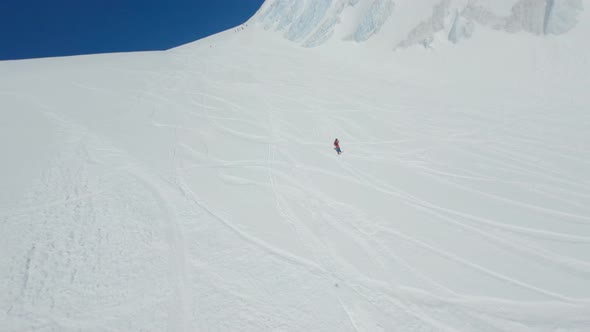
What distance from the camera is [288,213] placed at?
7684 millimetres

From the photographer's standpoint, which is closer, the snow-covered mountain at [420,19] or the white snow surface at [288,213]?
the white snow surface at [288,213]

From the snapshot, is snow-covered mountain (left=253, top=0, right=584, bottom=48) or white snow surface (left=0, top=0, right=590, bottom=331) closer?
white snow surface (left=0, top=0, right=590, bottom=331)

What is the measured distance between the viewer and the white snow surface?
500 centimetres

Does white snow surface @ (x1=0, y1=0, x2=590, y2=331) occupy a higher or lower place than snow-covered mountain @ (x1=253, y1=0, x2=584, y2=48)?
lower

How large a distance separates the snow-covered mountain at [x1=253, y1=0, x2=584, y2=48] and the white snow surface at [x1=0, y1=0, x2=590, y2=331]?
1215 centimetres

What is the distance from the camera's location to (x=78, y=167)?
9.11m

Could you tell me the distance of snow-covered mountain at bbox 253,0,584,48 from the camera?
26125 mm

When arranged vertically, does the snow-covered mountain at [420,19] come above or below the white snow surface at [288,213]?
above

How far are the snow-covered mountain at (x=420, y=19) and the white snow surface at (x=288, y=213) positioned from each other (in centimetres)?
1215

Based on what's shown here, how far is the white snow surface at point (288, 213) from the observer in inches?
197

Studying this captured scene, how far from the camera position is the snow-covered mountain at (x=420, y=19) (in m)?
26.1

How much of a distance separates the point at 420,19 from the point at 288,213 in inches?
1302

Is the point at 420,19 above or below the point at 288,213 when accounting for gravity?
above

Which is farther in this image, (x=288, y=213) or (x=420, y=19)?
(x=420, y=19)
